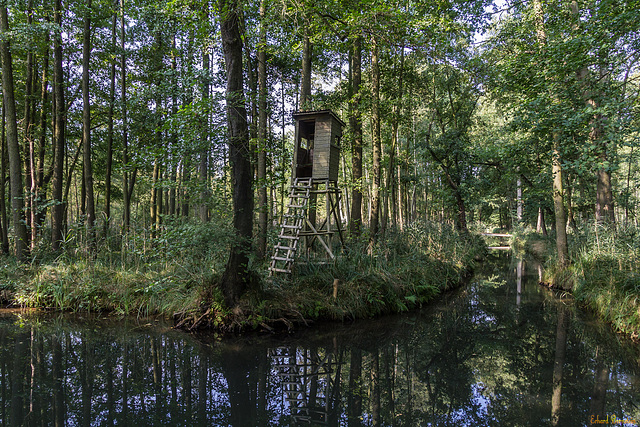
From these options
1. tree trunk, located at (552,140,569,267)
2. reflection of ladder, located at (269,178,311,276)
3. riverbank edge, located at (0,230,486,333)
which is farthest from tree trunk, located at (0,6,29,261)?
tree trunk, located at (552,140,569,267)

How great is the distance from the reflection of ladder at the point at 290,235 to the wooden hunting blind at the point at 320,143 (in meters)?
0.54

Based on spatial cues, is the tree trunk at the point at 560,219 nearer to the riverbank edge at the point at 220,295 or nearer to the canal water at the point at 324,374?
the canal water at the point at 324,374

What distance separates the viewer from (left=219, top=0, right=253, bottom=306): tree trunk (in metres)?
5.90

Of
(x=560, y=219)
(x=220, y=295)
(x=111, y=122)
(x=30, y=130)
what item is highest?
(x=111, y=122)

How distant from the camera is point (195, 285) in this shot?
6805 millimetres

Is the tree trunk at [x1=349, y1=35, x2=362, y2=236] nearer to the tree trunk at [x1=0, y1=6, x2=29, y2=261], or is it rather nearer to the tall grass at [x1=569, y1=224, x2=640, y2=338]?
the tall grass at [x1=569, y1=224, x2=640, y2=338]

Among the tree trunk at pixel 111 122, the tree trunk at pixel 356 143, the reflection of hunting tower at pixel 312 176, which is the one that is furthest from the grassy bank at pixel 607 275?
the tree trunk at pixel 111 122

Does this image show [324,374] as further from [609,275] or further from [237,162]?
[609,275]

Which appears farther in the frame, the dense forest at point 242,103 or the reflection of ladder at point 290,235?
the reflection of ladder at point 290,235

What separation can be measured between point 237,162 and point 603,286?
311 inches

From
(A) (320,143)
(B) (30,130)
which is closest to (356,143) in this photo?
(A) (320,143)

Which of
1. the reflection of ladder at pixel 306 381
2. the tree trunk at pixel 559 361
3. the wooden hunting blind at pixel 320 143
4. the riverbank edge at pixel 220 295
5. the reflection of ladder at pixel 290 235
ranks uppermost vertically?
the wooden hunting blind at pixel 320 143

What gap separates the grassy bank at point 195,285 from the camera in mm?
6270

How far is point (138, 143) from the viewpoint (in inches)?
472
